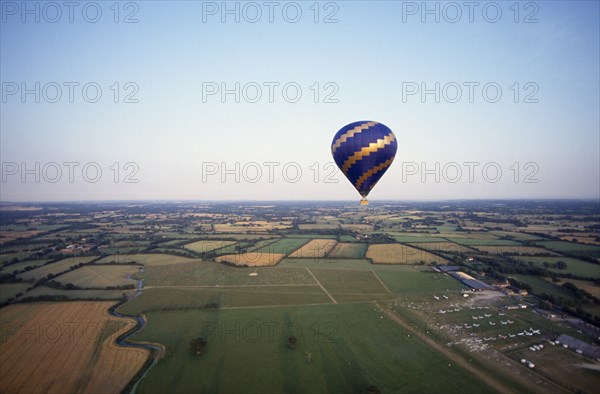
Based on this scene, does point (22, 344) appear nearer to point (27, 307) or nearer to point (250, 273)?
point (27, 307)

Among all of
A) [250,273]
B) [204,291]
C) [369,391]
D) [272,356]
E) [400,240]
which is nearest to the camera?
[369,391]

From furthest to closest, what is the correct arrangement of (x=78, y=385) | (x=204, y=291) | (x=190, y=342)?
(x=204, y=291), (x=190, y=342), (x=78, y=385)

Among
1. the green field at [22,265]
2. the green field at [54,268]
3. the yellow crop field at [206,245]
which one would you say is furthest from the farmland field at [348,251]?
the green field at [22,265]

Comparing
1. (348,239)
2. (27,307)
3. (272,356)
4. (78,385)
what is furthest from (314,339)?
(348,239)

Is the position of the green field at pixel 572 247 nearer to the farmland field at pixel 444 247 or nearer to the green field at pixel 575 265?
the green field at pixel 575 265

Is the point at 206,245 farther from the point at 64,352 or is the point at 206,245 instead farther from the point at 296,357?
the point at 296,357

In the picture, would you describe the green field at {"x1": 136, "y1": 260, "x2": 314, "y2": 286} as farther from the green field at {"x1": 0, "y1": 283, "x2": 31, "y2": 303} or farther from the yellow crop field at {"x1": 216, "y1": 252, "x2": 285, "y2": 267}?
the green field at {"x1": 0, "y1": 283, "x2": 31, "y2": 303}
